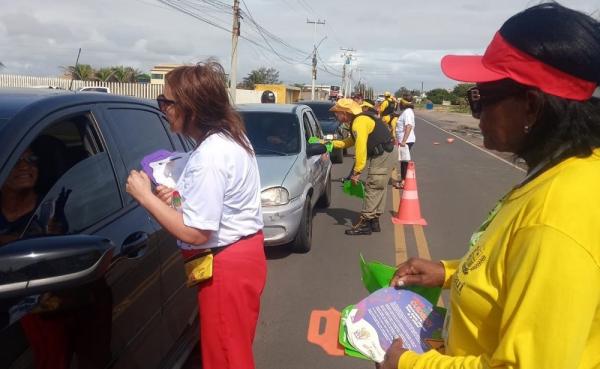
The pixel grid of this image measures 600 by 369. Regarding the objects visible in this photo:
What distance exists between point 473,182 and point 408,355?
1178cm

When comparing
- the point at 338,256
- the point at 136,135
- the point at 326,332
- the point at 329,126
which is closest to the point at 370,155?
the point at 338,256

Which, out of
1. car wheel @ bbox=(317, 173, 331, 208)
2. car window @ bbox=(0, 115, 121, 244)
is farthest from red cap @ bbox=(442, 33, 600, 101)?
car wheel @ bbox=(317, 173, 331, 208)

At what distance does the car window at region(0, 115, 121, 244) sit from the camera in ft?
6.33

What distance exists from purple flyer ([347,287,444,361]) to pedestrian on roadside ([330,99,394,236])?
5506 mm

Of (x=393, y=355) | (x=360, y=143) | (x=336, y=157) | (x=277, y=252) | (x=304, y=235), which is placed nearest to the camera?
(x=393, y=355)

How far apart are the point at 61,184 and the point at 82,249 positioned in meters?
0.63

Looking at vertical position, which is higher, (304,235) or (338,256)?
(304,235)

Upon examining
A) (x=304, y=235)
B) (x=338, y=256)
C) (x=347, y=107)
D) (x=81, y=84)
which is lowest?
(x=338, y=256)

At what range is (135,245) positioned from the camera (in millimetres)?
2428

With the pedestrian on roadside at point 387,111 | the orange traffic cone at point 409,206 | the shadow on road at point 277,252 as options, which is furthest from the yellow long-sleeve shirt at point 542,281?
the pedestrian on roadside at point 387,111

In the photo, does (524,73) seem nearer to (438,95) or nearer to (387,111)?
(387,111)

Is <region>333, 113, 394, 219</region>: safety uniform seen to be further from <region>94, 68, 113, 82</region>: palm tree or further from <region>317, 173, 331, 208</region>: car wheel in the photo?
<region>94, 68, 113, 82</region>: palm tree

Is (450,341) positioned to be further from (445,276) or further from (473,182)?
(473,182)

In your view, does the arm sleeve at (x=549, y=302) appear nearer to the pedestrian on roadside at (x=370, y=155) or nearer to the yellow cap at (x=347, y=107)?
the pedestrian on roadside at (x=370, y=155)
